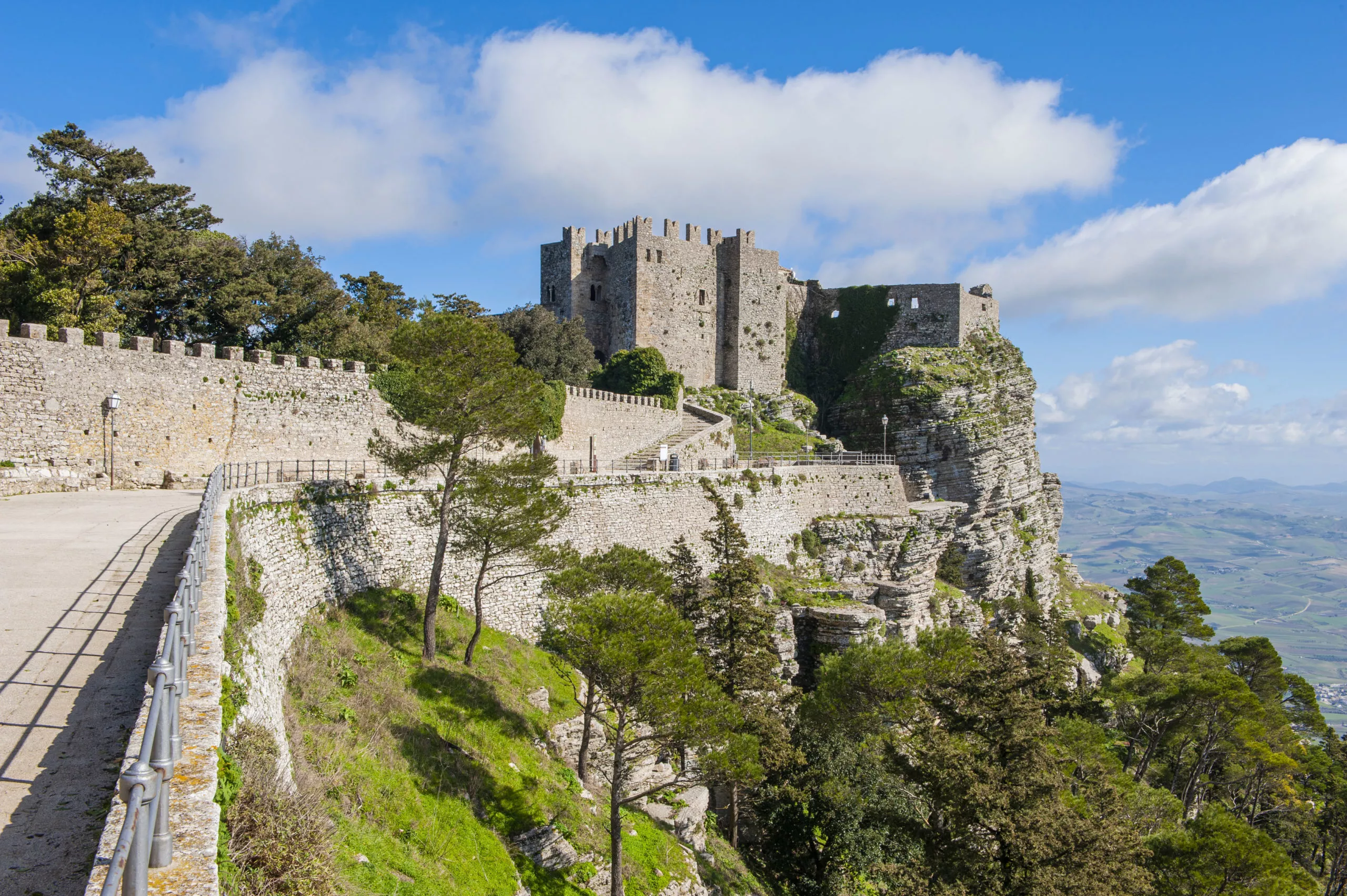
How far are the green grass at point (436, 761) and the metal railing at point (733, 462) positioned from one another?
11.6 m

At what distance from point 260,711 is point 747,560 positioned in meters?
17.7

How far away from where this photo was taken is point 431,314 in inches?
739

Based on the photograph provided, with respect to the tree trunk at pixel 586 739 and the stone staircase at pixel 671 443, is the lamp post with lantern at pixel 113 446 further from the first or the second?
the stone staircase at pixel 671 443

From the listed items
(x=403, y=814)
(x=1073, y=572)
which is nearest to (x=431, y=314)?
(x=403, y=814)

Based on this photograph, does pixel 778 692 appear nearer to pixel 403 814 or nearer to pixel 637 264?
pixel 403 814

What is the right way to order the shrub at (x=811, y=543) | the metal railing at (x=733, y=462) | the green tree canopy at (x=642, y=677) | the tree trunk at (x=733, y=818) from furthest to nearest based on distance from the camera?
the shrub at (x=811, y=543)
the metal railing at (x=733, y=462)
the tree trunk at (x=733, y=818)
the green tree canopy at (x=642, y=677)

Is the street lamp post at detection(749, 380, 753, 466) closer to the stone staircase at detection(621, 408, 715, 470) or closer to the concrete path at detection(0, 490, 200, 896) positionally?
the stone staircase at detection(621, 408, 715, 470)

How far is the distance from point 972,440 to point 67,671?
45760mm

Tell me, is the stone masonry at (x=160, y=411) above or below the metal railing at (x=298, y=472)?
above

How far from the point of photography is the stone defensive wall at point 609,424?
36844mm

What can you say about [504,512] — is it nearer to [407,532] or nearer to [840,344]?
[407,532]

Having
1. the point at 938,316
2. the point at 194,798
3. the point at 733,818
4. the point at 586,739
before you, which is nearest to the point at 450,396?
the point at 586,739

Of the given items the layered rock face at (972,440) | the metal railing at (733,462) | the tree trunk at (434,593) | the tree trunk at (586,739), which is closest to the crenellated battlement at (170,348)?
the metal railing at (733,462)

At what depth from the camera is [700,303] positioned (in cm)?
5144
